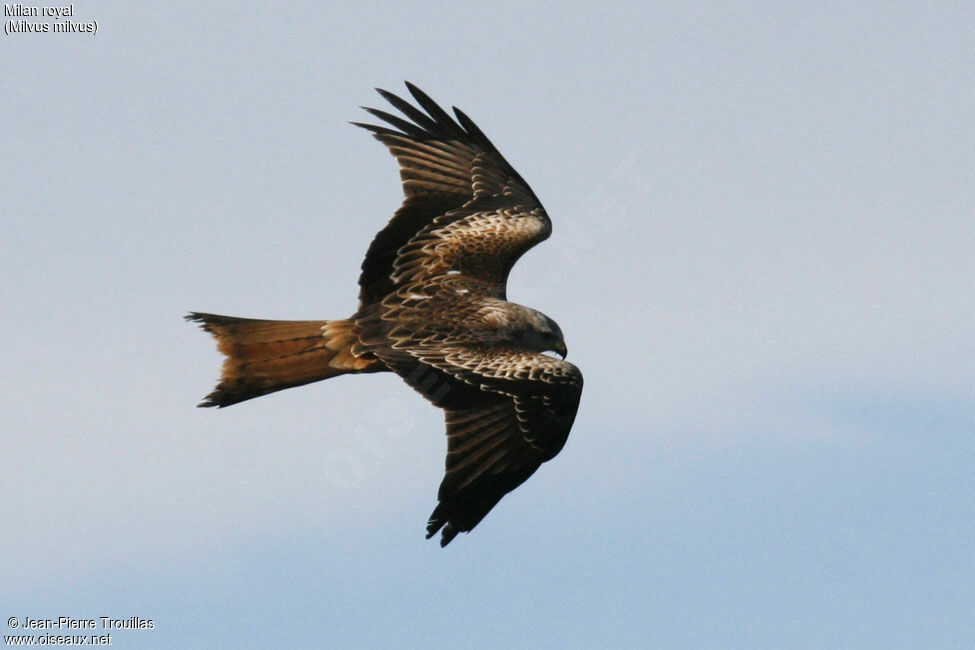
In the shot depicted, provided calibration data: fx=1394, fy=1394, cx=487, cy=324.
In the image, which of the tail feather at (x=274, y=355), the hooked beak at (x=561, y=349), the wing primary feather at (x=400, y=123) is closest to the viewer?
the tail feather at (x=274, y=355)

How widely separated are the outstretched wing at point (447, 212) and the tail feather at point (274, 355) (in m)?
0.57

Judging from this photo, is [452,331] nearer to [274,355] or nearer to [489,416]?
[489,416]

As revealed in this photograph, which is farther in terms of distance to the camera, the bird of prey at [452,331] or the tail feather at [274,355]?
the tail feather at [274,355]

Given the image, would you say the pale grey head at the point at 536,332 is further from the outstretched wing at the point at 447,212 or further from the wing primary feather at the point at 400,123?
the wing primary feather at the point at 400,123

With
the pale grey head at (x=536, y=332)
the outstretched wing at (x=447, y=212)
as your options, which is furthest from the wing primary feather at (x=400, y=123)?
the pale grey head at (x=536, y=332)

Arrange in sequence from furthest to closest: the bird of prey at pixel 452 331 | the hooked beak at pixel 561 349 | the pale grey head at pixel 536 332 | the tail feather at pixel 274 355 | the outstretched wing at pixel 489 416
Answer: the hooked beak at pixel 561 349 → the pale grey head at pixel 536 332 → the tail feather at pixel 274 355 → the bird of prey at pixel 452 331 → the outstretched wing at pixel 489 416

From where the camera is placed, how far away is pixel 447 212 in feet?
41.2

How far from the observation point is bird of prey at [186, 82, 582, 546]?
10.5 metres

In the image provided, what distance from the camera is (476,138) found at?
43.3ft

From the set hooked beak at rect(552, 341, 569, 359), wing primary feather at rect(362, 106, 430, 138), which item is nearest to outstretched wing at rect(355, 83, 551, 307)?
wing primary feather at rect(362, 106, 430, 138)

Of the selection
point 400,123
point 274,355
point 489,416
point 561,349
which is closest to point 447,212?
point 400,123

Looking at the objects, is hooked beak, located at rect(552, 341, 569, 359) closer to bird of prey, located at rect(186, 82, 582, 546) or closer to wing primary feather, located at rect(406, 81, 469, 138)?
bird of prey, located at rect(186, 82, 582, 546)

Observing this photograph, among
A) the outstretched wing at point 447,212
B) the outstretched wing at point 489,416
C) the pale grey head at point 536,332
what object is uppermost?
the outstretched wing at point 447,212

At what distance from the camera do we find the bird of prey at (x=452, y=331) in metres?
10.5
